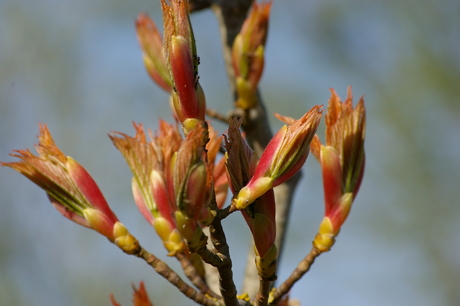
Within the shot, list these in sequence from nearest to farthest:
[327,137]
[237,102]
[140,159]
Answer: [140,159]
[327,137]
[237,102]

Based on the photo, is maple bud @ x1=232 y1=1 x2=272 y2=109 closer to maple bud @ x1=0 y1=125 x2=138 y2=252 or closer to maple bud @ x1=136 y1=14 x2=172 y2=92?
maple bud @ x1=136 y1=14 x2=172 y2=92

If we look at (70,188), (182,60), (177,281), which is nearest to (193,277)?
(177,281)

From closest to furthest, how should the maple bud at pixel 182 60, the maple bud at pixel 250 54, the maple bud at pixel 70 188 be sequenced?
the maple bud at pixel 182 60 → the maple bud at pixel 70 188 → the maple bud at pixel 250 54

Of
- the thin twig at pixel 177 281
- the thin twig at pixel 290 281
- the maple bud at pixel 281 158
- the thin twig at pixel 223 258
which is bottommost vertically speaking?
the thin twig at pixel 177 281

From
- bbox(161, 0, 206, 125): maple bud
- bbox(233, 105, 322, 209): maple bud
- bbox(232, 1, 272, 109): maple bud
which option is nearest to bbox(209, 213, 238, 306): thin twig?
bbox(233, 105, 322, 209): maple bud

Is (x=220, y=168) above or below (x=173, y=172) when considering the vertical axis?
above

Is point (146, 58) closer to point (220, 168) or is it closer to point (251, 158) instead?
point (220, 168)

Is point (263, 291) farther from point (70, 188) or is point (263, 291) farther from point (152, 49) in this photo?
point (152, 49)

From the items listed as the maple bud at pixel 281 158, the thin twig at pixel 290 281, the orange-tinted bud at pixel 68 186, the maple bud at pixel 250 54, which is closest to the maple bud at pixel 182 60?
the maple bud at pixel 281 158

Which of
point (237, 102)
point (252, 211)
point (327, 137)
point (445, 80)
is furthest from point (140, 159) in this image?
point (445, 80)

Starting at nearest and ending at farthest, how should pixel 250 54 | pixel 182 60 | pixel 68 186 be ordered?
pixel 182 60, pixel 68 186, pixel 250 54

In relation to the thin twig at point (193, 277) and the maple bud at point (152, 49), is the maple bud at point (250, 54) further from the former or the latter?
the thin twig at point (193, 277)
